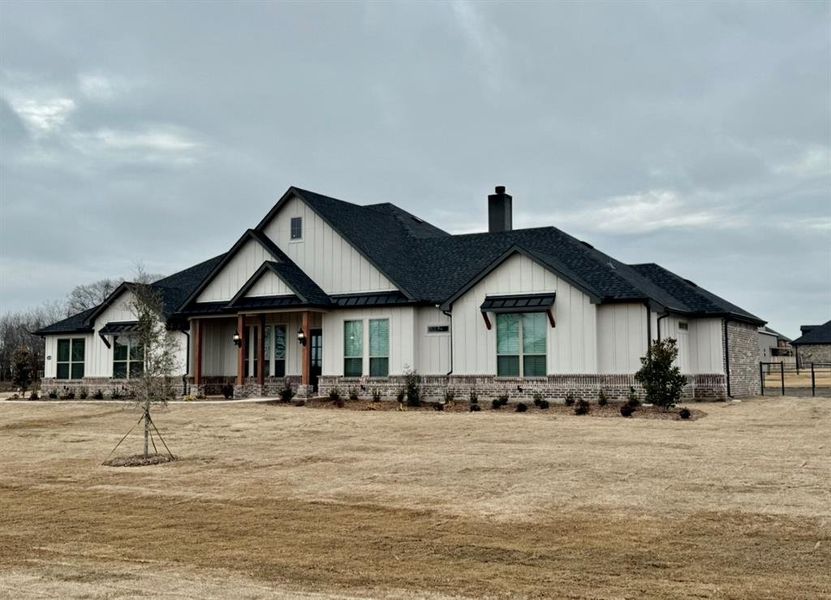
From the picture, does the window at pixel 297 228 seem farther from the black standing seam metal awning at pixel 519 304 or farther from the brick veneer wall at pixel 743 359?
the brick veneer wall at pixel 743 359

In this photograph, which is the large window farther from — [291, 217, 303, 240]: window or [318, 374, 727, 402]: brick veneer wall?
[291, 217, 303, 240]: window

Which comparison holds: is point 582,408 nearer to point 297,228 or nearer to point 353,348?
point 353,348

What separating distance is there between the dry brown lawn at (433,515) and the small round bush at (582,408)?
3913mm

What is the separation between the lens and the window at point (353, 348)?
30344mm

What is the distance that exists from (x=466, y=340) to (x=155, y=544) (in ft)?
64.5

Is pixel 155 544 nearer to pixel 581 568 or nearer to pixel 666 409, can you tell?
pixel 581 568

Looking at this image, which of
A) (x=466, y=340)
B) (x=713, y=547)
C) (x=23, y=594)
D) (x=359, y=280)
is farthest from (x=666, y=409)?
(x=23, y=594)

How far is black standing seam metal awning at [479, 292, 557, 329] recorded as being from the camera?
87.6 feet

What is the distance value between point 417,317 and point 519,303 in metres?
4.26

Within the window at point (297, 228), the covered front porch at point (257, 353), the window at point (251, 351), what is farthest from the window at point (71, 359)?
the window at point (297, 228)

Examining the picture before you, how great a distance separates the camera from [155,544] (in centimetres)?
932

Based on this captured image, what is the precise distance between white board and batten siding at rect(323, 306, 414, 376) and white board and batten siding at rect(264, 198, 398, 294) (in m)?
0.91

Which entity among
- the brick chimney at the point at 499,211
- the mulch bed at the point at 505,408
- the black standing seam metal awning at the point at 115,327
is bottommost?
the mulch bed at the point at 505,408

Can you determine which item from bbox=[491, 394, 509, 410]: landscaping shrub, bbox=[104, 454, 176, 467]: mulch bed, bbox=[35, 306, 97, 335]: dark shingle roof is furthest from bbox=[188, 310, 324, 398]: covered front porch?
bbox=[104, 454, 176, 467]: mulch bed
